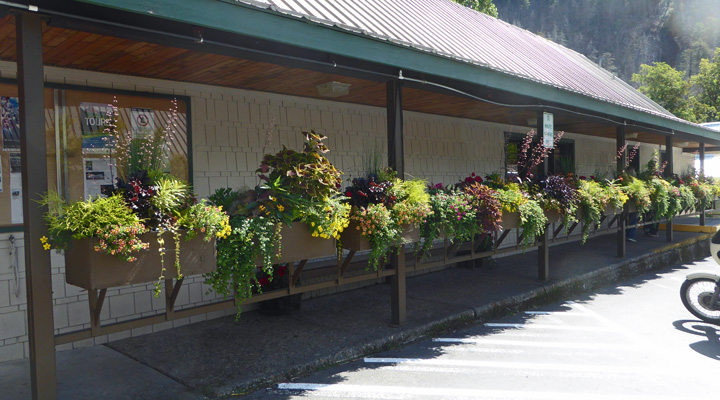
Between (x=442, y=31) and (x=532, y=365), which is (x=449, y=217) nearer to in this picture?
(x=532, y=365)

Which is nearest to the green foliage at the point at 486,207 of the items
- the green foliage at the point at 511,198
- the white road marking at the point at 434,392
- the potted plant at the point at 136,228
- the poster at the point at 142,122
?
the green foliage at the point at 511,198

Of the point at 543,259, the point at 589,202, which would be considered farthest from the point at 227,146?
the point at 589,202

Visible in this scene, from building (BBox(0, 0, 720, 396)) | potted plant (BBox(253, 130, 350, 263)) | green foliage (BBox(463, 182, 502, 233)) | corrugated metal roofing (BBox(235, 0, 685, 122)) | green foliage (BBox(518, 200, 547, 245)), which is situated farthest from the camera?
green foliage (BBox(518, 200, 547, 245))

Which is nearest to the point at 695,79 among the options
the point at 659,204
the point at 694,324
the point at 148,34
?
the point at 659,204

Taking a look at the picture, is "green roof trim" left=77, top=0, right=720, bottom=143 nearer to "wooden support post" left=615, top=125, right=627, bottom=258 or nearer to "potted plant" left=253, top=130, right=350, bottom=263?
"potted plant" left=253, top=130, right=350, bottom=263

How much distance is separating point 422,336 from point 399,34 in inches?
123

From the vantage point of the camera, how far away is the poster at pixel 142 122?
16.9 ft

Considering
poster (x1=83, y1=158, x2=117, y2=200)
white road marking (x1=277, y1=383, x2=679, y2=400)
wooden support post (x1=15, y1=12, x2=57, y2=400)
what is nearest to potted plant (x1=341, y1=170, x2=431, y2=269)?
white road marking (x1=277, y1=383, x2=679, y2=400)

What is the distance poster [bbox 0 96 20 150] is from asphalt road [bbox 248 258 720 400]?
3.05 metres

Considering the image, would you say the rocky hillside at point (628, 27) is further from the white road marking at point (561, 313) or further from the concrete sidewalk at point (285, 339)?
the white road marking at point (561, 313)

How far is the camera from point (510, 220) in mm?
6137

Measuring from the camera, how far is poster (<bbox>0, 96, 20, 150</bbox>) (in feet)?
14.4

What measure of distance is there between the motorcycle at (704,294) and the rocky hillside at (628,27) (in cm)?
5568

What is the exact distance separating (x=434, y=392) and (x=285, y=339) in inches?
65.7
